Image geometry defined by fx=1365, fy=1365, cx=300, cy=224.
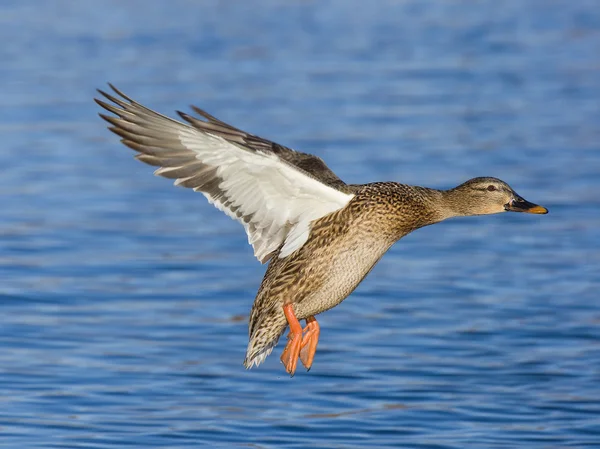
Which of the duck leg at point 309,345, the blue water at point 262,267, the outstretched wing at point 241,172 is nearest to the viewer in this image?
the outstretched wing at point 241,172

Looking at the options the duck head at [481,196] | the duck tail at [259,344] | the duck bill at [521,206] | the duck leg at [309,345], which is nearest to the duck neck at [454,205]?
the duck head at [481,196]

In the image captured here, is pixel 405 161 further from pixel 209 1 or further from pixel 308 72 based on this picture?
pixel 209 1

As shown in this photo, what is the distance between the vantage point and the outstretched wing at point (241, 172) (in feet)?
23.4

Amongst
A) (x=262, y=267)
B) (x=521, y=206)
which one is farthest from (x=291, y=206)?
(x=262, y=267)

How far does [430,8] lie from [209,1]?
4143 mm

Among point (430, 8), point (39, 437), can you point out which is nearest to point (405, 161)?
point (39, 437)

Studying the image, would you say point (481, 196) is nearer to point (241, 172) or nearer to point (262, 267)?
point (241, 172)

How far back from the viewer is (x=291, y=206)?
24.8 feet

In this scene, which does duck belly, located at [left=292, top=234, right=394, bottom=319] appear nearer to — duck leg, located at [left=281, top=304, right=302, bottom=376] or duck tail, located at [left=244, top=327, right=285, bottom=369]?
duck leg, located at [left=281, top=304, right=302, bottom=376]

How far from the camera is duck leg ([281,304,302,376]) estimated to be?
7545mm

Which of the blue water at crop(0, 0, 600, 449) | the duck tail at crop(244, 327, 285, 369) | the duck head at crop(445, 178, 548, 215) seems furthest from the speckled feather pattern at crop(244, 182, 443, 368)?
the blue water at crop(0, 0, 600, 449)

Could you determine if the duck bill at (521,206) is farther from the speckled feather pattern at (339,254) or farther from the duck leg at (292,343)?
the duck leg at (292,343)

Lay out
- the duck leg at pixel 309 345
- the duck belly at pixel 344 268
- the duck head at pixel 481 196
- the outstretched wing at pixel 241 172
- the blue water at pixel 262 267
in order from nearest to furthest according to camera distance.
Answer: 1. the outstretched wing at pixel 241 172
2. the duck belly at pixel 344 268
3. the duck leg at pixel 309 345
4. the duck head at pixel 481 196
5. the blue water at pixel 262 267

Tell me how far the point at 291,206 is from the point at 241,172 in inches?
16.4
